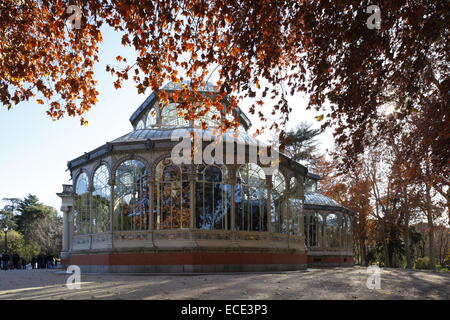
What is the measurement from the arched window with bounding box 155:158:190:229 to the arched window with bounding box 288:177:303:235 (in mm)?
6665

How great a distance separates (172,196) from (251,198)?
3.69m

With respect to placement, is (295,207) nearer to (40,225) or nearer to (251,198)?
(251,198)

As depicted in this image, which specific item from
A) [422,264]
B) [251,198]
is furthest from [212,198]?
[422,264]

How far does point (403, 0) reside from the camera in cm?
764

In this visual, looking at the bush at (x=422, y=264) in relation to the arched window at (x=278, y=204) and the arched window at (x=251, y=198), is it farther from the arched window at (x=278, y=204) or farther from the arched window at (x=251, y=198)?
the arched window at (x=251, y=198)

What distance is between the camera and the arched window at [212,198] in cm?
1934

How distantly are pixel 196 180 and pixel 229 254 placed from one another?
344 centimetres

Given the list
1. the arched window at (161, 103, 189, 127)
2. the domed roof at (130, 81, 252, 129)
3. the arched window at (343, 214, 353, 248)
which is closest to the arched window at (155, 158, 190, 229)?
the arched window at (161, 103, 189, 127)

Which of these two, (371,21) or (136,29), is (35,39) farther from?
(371,21)

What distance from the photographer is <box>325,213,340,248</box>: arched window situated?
1331 inches

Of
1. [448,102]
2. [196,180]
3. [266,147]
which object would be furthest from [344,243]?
[448,102]

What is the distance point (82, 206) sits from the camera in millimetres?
22516

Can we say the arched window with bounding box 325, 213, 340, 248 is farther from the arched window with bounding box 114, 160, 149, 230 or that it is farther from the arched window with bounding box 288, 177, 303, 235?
the arched window with bounding box 114, 160, 149, 230

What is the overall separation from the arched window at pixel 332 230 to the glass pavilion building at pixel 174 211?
37.3 ft
